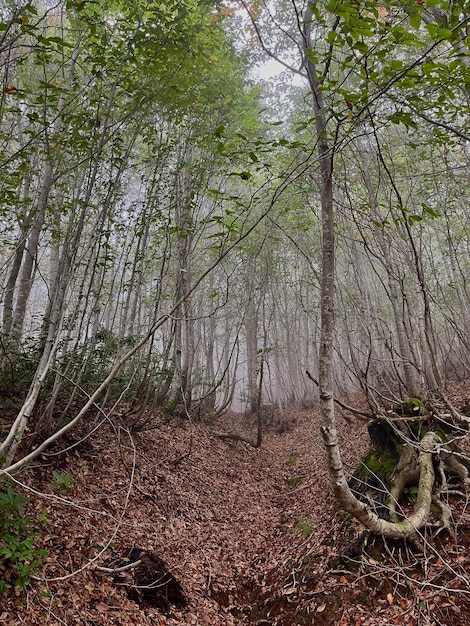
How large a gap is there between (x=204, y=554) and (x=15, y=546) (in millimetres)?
2601

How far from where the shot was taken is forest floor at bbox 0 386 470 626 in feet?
10.1

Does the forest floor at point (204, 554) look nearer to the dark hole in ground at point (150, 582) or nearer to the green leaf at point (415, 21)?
the dark hole in ground at point (150, 582)

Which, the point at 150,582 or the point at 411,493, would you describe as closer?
the point at 150,582

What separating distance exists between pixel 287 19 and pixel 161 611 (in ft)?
38.3

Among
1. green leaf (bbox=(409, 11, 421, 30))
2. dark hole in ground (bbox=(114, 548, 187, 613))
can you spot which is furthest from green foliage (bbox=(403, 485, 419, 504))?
green leaf (bbox=(409, 11, 421, 30))

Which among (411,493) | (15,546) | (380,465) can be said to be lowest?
(15,546)

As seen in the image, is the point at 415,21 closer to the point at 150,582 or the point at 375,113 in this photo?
the point at 375,113

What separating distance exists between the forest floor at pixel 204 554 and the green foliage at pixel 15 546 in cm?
12

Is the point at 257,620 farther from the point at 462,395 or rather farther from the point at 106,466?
the point at 462,395

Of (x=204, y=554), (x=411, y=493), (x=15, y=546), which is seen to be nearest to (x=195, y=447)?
(x=204, y=554)

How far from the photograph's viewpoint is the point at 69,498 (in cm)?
427

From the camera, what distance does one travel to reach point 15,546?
290 centimetres

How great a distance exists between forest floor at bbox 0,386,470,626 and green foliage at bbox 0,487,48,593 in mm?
122

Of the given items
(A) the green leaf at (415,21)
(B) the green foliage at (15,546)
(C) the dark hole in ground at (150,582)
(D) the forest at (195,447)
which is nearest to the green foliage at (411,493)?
(D) the forest at (195,447)
